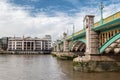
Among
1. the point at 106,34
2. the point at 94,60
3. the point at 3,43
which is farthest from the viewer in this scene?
the point at 3,43

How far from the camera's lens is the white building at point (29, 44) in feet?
409

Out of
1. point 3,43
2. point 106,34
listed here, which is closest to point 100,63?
point 106,34

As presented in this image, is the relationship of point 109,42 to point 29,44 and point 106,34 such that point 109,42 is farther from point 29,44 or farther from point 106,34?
point 29,44

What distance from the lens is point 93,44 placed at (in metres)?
26.6

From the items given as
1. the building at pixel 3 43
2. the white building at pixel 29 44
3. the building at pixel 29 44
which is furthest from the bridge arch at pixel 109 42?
the building at pixel 3 43

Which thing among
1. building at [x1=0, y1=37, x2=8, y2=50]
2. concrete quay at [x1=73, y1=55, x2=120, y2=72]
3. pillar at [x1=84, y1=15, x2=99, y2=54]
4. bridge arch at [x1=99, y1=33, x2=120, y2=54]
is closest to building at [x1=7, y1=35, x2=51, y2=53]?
building at [x1=0, y1=37, x2=8, y2=50]

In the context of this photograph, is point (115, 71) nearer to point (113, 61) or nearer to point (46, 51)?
point (113, 61)

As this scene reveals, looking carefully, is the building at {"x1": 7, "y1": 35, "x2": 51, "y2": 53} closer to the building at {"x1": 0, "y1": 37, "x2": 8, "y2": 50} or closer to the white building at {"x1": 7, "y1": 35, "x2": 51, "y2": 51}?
the white building at {"x1": 7, "y1": 35, "x2": 51, "y2": 51}

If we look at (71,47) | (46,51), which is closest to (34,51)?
(46,51)

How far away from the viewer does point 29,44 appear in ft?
413

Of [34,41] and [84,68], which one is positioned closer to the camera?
[84,68]

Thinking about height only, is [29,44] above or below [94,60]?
above

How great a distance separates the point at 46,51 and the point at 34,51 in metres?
6.16

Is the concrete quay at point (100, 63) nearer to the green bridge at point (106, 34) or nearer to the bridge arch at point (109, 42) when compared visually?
the bridge arch at point (109, 42)
